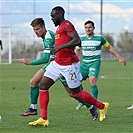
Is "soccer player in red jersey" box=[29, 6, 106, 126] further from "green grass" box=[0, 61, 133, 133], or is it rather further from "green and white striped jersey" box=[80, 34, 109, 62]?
"green and white striped jersey" box=[80, 34, 109, 62]

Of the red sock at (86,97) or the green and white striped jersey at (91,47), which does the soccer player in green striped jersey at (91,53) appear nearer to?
the green and white striped jersey at (91,47)

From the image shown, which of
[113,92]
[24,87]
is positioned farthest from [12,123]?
[24,87]

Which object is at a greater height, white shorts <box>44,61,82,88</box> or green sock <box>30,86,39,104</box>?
white shorts <box>44,61,82,88</box>

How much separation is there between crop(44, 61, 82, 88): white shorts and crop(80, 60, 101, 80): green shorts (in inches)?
104

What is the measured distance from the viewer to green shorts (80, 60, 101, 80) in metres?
12.5

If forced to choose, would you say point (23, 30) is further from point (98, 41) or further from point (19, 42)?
point (98, 41)

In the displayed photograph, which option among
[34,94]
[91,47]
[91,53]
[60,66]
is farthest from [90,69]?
[60,66]

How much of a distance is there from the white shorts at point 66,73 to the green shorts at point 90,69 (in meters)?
2.64

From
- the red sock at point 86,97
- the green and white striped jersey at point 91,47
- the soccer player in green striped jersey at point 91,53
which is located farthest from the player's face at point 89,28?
the red sock at point 86,97

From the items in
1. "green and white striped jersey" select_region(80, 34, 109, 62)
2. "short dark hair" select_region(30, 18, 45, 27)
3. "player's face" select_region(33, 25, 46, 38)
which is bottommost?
"green and white striped jersey" select_region(80, 34, 109, 62)

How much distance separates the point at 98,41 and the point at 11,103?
2781 mm

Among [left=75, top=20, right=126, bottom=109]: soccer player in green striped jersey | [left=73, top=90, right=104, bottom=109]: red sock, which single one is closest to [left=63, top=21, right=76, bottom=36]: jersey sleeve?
[left=73, top=90, right=104, bottom=109]: red sock

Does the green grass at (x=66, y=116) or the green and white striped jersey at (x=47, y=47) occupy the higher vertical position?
the green and white striped jersey at (x=47, y=47)

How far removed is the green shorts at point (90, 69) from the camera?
12469 mm
